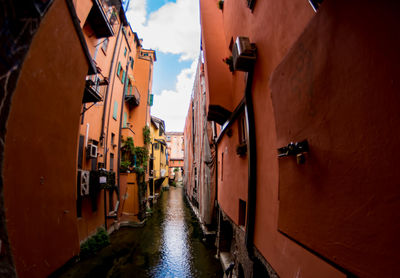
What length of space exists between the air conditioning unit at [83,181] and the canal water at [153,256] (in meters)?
2.80

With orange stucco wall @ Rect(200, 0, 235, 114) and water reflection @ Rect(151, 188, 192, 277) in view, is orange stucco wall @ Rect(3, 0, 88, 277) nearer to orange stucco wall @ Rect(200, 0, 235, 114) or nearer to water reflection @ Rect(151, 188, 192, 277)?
orange stucco wall @ Rect(200, 0, 235, 114)

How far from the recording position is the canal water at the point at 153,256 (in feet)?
23.9

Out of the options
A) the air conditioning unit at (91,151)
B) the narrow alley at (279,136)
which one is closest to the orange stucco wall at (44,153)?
the narrow alley at (279,136)

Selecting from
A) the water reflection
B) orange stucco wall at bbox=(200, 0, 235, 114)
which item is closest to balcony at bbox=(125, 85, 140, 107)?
orange stucco wall at bbox=(200, 0, 235, 114)

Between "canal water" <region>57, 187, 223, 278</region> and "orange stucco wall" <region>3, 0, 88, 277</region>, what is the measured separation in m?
4.70

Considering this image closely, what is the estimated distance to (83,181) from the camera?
25.9 ft

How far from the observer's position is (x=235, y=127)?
5922 mm

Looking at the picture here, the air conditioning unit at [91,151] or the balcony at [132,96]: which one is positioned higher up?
the balcony at [132,96]

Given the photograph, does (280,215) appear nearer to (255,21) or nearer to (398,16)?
(398,16)

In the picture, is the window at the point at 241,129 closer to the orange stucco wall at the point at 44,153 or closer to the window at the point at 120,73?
the orange stucco wall at the point at 44,153

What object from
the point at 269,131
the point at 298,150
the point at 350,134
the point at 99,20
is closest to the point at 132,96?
the point at 99,20

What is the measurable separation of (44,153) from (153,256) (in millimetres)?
8034

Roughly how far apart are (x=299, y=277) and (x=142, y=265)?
771cm

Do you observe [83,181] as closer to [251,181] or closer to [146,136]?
[251,181]
